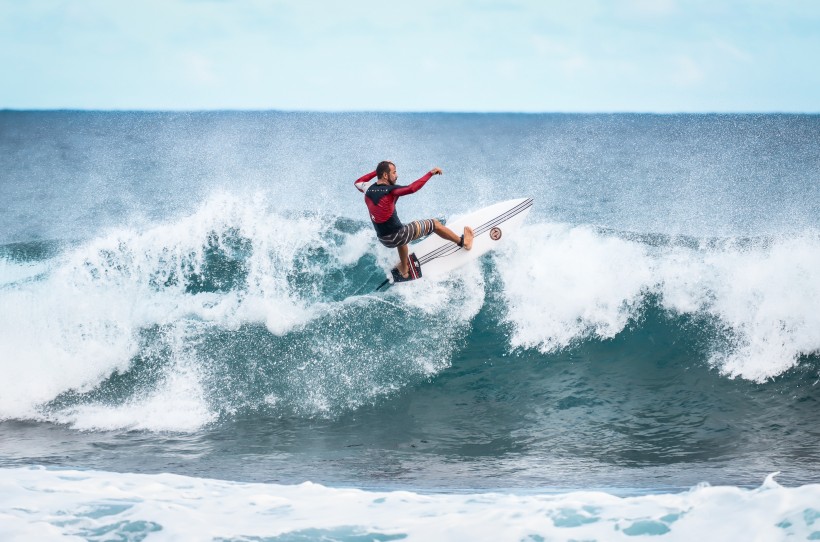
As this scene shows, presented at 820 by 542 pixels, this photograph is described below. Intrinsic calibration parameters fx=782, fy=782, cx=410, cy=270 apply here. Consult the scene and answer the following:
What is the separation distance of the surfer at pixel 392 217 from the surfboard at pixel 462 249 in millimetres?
154

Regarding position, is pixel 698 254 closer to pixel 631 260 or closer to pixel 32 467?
pixel 631 260

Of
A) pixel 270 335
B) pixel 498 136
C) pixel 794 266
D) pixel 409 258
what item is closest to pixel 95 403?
pixel 270 335

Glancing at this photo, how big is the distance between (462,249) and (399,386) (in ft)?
6.26

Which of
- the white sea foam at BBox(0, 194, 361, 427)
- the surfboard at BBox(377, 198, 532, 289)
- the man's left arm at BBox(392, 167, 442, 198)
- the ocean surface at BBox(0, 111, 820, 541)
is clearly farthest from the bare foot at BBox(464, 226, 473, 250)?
the white sea foam at BBox(0, 194, 361, 427)

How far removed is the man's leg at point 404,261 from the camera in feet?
28.7

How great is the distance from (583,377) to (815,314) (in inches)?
110

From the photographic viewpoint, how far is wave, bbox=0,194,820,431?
849 cm

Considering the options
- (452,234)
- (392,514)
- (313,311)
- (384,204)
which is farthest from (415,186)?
(392,514)

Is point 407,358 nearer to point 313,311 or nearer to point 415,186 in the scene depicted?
point 313,311

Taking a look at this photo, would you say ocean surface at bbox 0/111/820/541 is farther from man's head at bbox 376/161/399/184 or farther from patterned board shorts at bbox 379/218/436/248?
man's head at bbox 376/161/399/184

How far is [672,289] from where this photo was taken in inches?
379

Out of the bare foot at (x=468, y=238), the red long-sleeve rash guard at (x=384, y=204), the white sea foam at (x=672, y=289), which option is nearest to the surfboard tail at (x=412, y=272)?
the bare foot at (x=468, y=238)

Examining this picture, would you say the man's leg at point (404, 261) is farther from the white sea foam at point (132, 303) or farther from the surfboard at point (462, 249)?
the white sea foam at point (132, 303)

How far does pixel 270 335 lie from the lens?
9188 mm
